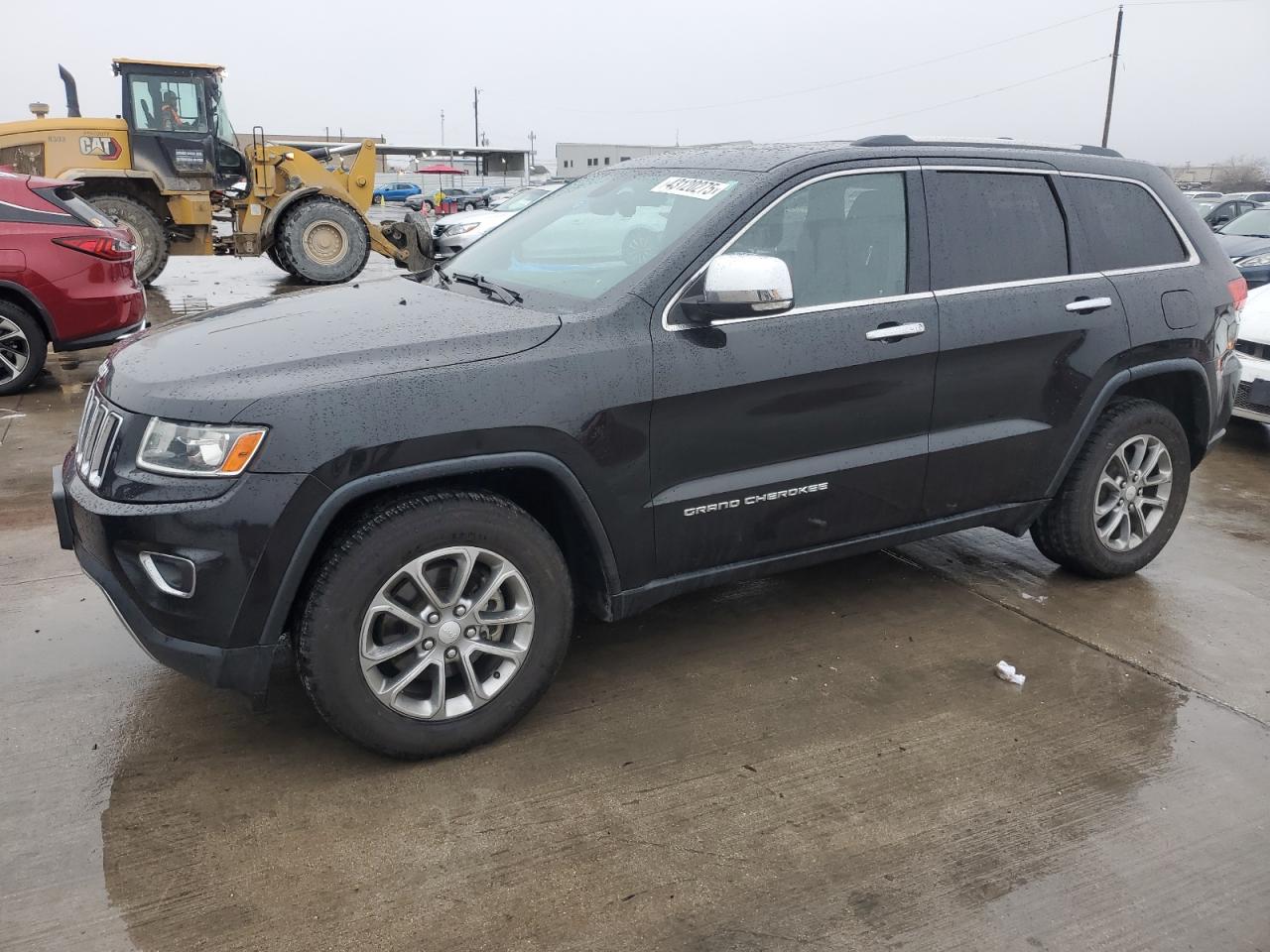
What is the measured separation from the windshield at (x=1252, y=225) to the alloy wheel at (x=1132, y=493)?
30.9 feet

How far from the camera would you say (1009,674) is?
3582 mm

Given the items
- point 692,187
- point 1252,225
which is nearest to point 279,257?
point 692,187

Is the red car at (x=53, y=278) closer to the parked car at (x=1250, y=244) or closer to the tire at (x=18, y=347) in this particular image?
the tire at (x=18, y=347)

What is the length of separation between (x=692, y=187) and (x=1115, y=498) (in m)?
2.34

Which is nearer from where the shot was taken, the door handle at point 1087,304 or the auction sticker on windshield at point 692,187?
the auction sticker on windshield at point 692,187

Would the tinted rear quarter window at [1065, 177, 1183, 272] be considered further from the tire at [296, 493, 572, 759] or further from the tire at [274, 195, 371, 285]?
the tire at [274, 195, 371, 285]

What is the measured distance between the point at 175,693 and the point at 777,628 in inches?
87.7

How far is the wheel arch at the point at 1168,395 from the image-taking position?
13.4 feet

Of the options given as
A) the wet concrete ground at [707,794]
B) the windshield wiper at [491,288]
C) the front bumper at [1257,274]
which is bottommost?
the wet concrete ground at [707,794]

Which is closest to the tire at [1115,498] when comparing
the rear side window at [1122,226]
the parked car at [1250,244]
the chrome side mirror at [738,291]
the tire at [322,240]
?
the rear side window at [1122,226]

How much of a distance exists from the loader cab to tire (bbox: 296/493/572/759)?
1251cm

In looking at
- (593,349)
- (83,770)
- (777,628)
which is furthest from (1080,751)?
(83,770)

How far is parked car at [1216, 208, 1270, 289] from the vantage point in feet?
32.9

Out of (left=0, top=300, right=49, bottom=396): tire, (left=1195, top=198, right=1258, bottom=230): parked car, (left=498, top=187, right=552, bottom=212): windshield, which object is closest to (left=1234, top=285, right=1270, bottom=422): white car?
(left=0, top=300, right=49, bottom=396): tire
